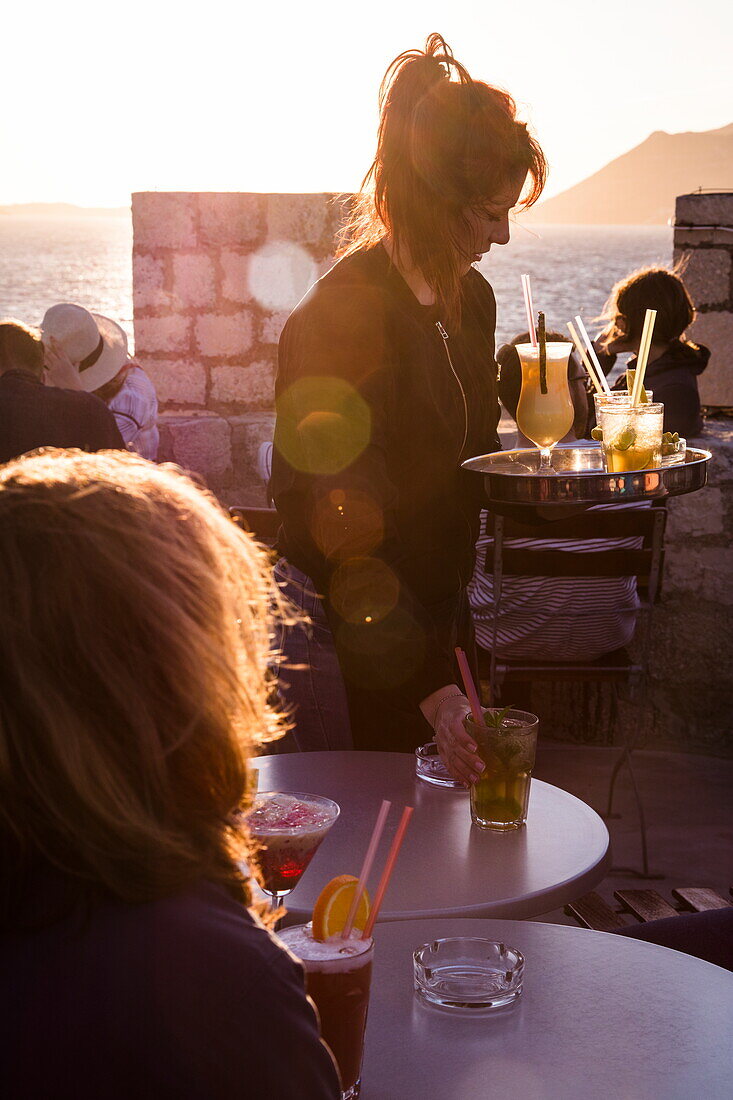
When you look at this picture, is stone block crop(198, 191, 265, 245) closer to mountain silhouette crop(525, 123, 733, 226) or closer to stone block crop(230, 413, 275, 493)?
stone block crop(230, 413, 275, 493)

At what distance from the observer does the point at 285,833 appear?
1.38m

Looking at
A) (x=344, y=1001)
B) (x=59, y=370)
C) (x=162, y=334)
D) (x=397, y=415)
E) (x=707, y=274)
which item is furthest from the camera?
(x=707, y=274)

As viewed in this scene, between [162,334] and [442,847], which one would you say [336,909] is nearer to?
[442,847]

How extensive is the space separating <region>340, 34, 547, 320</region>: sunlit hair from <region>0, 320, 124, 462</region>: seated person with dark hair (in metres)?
2.05

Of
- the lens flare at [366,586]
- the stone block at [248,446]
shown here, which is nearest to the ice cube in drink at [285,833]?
the lens flare at [366,586]

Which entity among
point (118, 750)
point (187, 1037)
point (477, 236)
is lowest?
point (187, 1037)

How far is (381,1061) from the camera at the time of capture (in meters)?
1.17

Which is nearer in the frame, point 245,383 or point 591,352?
point 591,352

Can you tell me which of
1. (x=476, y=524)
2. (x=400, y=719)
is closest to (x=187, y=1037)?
(x=400, y=719)

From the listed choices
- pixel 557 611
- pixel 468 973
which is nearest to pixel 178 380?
pixel 557 611

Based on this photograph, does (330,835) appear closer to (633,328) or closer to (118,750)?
(118,750)

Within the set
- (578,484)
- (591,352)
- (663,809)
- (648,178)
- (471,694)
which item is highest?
(648,178)

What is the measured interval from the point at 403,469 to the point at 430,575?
0.61 ft

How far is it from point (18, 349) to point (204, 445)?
0.93m
